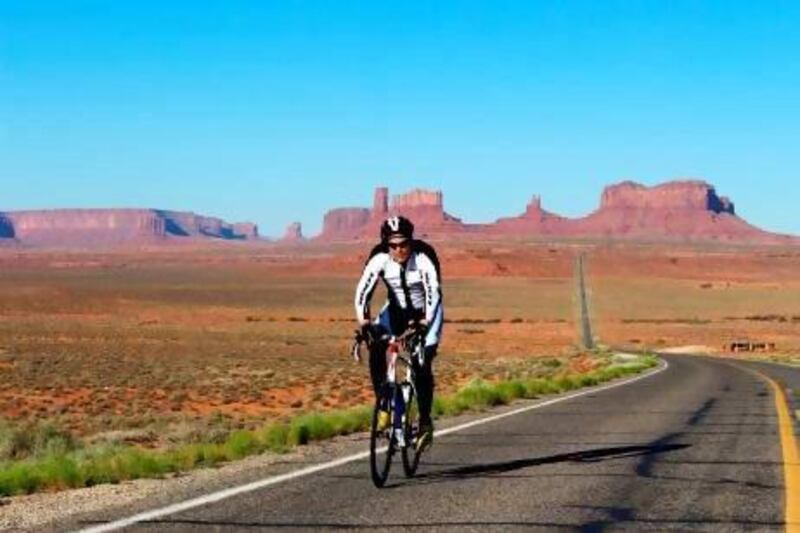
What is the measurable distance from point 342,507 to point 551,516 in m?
1.32

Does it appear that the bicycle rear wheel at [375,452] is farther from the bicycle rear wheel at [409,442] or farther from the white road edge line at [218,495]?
the white road edge line at [218,495]

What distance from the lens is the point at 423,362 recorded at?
27.6ft

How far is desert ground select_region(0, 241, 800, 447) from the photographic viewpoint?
31.6m

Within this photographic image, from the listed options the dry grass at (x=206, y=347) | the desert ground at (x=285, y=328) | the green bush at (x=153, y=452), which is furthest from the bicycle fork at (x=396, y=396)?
the dry grass at (x=206, y=347)

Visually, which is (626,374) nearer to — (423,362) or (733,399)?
(733,399)

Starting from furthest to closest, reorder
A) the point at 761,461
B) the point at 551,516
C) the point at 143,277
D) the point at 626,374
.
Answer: the point at 143,277, the point at 626,374, the point at 761,461, the point at 551,516

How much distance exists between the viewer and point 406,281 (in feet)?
27.6

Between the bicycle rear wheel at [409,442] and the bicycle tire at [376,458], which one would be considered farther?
the bicycle rear wheel at [409,442]

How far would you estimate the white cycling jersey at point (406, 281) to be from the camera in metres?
8.22

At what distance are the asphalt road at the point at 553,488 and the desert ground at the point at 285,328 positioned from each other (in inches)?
245

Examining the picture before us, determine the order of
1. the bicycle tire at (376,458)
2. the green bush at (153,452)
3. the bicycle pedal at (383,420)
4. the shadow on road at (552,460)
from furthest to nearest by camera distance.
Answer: the shadow on road at (552,460) → the green bush at (153,452) → the bicycle pedal at (383,420) → the bicycle tire at (376,458)

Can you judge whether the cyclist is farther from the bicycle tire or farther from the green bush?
the green bush

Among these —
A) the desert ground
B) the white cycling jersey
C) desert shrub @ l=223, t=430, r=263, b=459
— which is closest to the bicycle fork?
the white cycling jersey

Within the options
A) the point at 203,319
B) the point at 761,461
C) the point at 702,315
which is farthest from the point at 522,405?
Answer: the point at 702,315
